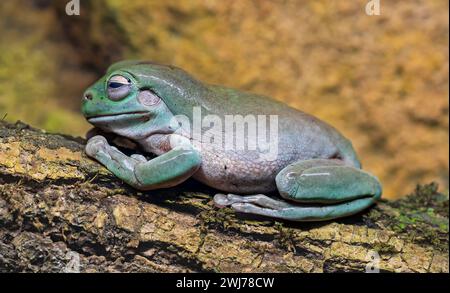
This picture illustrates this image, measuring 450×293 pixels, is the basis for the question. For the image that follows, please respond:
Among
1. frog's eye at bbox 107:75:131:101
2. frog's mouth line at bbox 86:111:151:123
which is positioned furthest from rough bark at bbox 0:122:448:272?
frog's eye at bbox 107:75:131:101

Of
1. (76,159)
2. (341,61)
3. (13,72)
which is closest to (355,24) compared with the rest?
(341,61)

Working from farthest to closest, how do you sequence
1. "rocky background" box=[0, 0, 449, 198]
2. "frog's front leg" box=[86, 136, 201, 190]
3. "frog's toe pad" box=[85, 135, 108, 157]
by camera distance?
1. "rocky background" box=[0, 0, 449, 198]
2. "frog's toe pad" box=[85, 135, 108, 157]
3. "frog's front leg" box=[86, 136, 201, 190]

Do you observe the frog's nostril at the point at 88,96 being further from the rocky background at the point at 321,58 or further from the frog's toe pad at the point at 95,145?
the rocky background at the point at 321,58

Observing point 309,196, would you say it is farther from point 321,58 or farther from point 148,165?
point 321,58

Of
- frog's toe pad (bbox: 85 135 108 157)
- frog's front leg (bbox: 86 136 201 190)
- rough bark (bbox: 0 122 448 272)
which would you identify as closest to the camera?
rough bark (bbox: 0 122 448 272)

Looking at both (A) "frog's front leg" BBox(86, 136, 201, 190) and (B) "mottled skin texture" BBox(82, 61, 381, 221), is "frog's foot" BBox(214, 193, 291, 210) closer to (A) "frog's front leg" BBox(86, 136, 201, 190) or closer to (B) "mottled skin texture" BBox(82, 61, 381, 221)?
(B) "mottled skin texture" BBox(82, 61, 381, 221)

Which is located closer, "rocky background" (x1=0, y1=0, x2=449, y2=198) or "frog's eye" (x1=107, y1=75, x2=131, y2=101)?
"frog's eye" (x1=107, y1=75, x2=131, y2=101)

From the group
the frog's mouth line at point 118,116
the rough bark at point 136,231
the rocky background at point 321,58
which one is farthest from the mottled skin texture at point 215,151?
the rocky background at point 321,58
